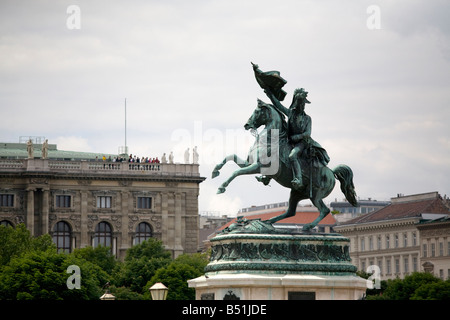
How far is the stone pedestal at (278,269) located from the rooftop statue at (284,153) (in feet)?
1.71

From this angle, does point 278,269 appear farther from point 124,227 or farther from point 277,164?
point 124,227

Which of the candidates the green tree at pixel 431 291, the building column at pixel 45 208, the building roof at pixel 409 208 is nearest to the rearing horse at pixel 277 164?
the green tree at pixel 431 291

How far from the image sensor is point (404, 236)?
130 metres

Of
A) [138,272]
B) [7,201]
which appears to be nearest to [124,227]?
[7,201]

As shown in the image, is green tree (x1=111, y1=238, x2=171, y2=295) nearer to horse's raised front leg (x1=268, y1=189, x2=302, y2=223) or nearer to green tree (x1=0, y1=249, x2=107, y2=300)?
green tree (x1=0, y1=249, x2=107, y2=300)

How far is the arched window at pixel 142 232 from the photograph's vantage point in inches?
5089

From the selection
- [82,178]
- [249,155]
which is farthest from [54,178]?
[249,155]

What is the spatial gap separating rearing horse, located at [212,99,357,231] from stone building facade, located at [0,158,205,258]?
97.7 meters

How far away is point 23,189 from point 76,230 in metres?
6.49

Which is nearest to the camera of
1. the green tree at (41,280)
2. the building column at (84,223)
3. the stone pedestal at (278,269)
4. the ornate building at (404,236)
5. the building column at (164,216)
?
the stone pedestal at (278,269)

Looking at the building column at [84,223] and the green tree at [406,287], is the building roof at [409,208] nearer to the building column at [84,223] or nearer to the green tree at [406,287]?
the building column at [84,223]

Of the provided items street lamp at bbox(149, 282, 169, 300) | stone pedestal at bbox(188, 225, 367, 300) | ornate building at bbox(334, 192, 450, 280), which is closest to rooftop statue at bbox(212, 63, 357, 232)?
stone pedestal at bbox(188, 225, 367, 300)

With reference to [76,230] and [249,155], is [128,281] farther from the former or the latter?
[249,155]

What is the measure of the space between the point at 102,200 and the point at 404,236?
2987cm
